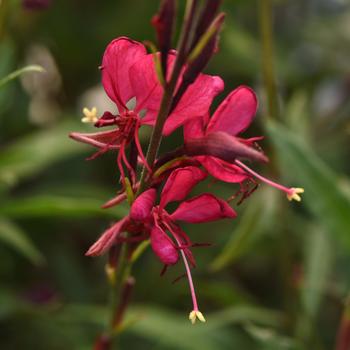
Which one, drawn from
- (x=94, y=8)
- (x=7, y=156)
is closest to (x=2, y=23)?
(x=7, y=156)

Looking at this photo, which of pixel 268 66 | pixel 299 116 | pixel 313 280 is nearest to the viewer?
pixel 268 66

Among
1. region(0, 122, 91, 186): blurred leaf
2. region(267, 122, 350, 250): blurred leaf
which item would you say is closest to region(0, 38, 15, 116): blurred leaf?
region(0, 122, 91, 186): blurred leaf

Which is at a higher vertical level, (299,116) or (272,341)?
(299,116)

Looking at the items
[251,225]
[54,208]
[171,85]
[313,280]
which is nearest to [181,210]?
[171,85]

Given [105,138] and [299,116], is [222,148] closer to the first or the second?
[105,138]

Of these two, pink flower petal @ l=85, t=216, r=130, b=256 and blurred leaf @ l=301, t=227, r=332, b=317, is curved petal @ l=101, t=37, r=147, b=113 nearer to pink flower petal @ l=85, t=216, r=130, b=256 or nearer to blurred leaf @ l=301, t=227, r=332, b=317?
pink flower petal @ l=85, t=216, r=130, b=256

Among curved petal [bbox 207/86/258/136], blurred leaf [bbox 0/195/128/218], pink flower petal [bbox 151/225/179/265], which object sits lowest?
blurred leaf [bbox 0/195/128/218]
